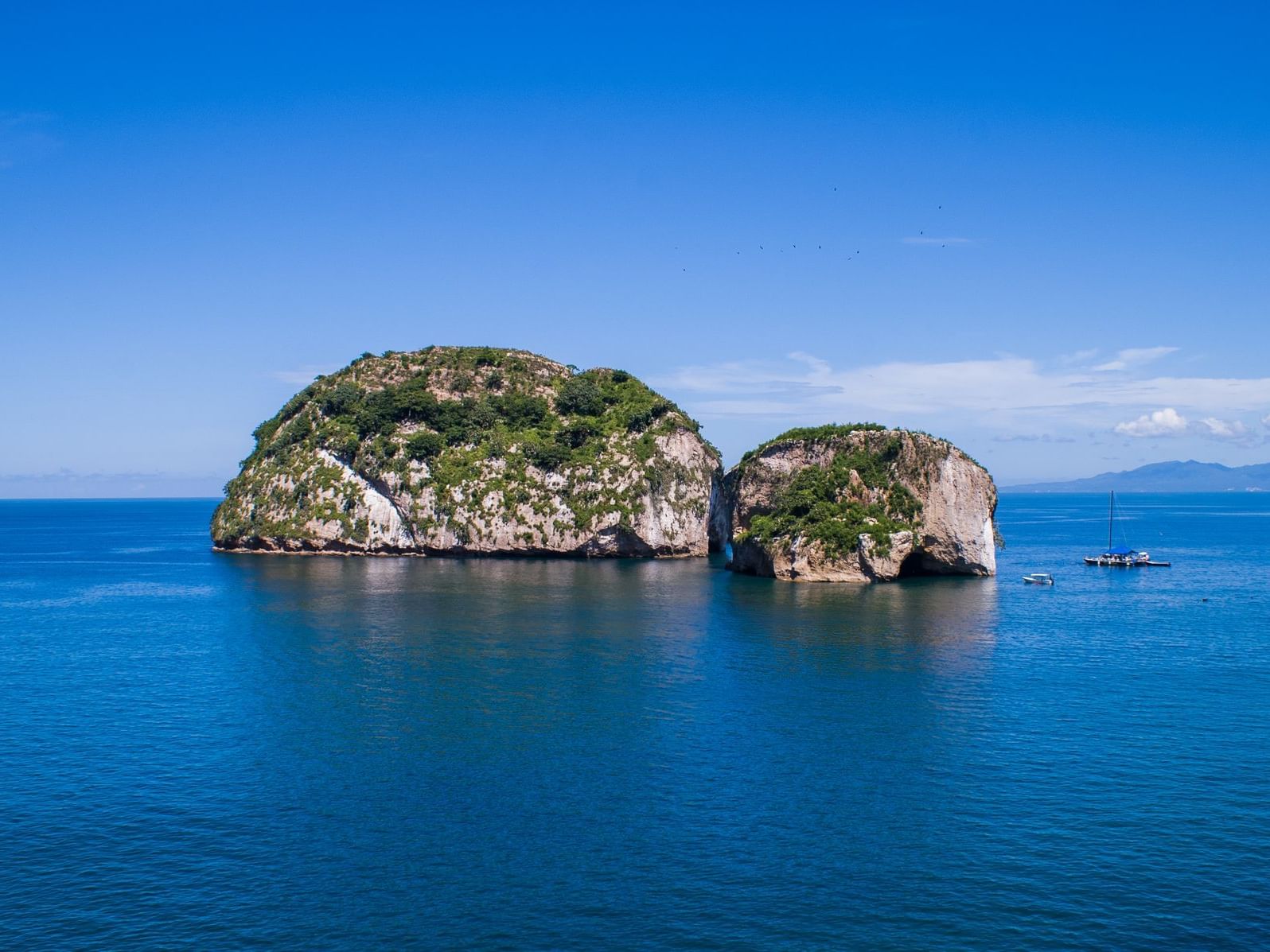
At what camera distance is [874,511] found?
10062cm

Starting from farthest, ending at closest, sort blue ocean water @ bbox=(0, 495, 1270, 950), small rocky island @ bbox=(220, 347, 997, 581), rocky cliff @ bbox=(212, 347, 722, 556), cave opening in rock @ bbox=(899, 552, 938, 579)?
rocky cliff @ bbox=(212, 347, 722, 556) → small rocky island @ bbox=(220, 347, 997, 581) → cave opening in rock @ bbox=(899, 552, 938, 579) → blue ocean water @ bbox=(0, 495, 1270, 950)

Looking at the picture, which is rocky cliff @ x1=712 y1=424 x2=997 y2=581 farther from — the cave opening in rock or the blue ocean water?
the blue ocean water

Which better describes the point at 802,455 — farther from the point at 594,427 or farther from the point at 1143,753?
the point at 1143,753

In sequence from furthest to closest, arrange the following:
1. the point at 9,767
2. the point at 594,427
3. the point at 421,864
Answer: the point at 594,427 < the point at 9,767 < the point at 421,864

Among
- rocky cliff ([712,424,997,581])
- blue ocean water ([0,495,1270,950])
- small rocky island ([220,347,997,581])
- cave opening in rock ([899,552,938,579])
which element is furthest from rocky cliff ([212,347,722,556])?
blue ocean water ([0,495,1270,950])

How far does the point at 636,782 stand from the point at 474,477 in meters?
94.5

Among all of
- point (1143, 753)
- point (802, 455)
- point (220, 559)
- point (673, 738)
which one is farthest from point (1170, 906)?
point (220, 559)

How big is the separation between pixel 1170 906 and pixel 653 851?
14677 millimetres

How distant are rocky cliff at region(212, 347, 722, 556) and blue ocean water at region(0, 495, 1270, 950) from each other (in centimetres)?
5183

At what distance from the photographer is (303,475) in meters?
133

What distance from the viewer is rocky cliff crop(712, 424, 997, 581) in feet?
325

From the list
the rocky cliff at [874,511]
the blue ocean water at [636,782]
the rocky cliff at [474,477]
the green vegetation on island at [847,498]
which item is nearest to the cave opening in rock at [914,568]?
the rocky cliff at [874,511]

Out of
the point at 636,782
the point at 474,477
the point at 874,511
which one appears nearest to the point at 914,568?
the point at 874,511

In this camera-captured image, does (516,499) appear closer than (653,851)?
No
